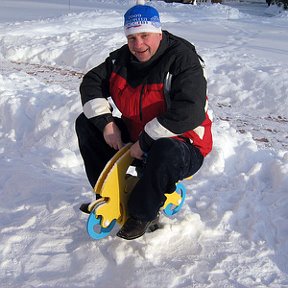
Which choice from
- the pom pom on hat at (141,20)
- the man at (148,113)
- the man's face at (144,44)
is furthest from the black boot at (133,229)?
the pom pom on hat at (141,20)

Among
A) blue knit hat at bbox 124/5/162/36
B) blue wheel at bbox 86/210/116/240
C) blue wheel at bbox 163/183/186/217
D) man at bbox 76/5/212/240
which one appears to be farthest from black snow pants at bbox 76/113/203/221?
blue knit hat at bbox 124/5/162/36

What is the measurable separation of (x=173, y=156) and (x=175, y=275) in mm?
604

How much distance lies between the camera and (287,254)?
255 cm

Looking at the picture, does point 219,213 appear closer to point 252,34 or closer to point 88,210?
point 88,210

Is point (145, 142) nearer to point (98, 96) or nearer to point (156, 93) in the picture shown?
point (156, 93)

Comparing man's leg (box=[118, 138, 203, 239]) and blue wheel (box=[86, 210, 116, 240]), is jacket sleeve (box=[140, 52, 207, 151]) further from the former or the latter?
blue wheel (box=[86, 210, 116, 240])

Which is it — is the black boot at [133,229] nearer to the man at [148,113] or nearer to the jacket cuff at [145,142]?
the man at [148,113]

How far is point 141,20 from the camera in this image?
2.50 m

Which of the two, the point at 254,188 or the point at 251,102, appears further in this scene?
the point at 251,102

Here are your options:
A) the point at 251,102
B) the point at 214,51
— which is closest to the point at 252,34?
the point at 214,51

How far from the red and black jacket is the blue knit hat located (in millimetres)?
126

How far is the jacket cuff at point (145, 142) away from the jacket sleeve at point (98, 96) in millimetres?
300

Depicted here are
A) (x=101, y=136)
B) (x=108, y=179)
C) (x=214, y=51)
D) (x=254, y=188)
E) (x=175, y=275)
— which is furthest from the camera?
(x=214, y=51)

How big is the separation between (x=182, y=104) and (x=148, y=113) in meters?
0.27
